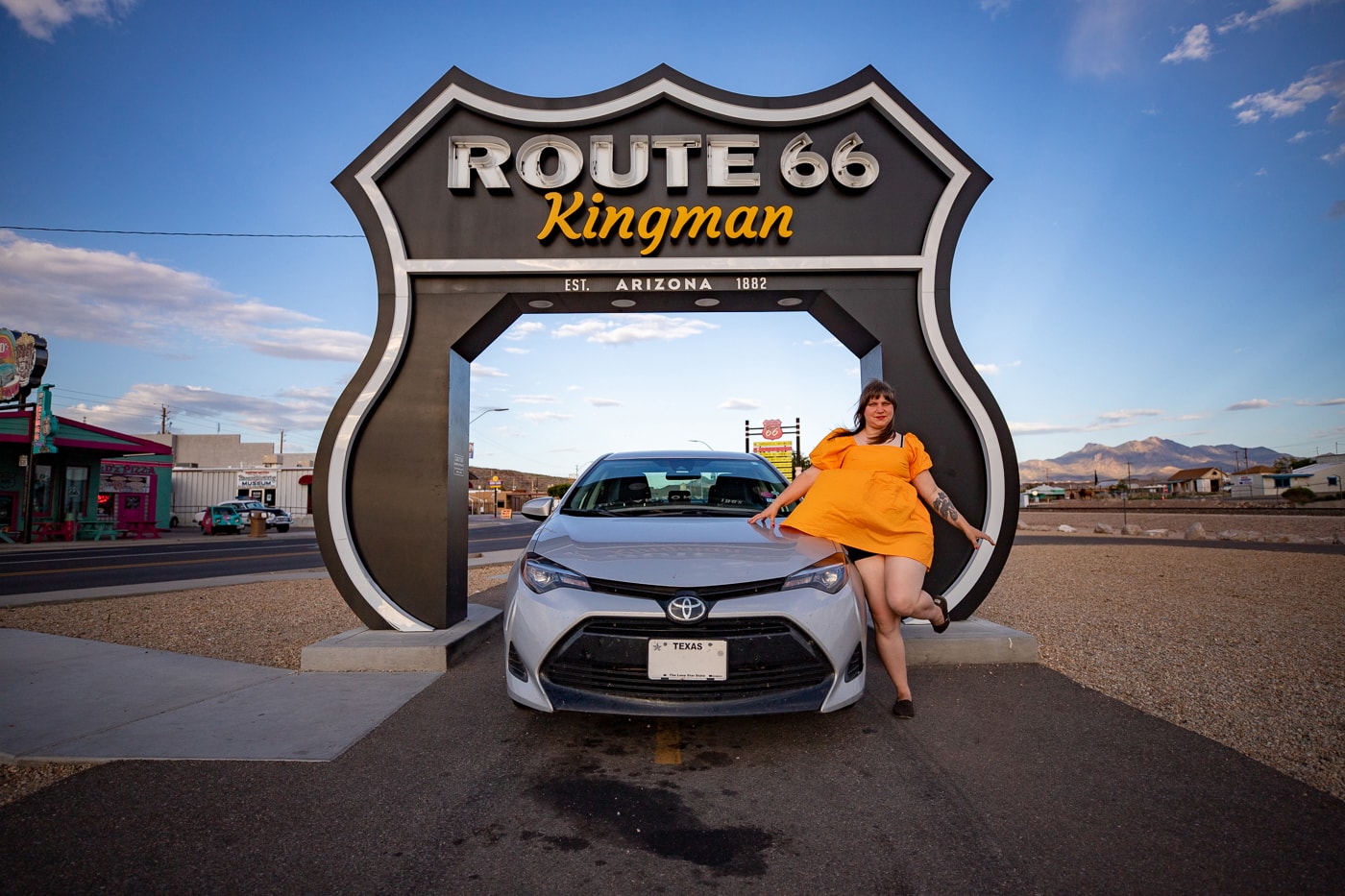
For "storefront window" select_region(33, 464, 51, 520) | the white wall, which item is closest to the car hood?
"storefront window" select_region(33, 464, 51, 520)

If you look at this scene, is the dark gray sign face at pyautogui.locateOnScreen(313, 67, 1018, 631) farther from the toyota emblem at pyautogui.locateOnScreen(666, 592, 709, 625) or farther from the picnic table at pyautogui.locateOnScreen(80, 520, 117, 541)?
the picnic table at pyautogui.locateOnScreen(80, 520, 117, 541)

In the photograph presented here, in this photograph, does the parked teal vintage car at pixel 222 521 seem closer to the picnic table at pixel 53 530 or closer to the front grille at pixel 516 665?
the picnic table at pixel 53 530

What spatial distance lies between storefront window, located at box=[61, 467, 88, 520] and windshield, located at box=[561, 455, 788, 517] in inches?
1253

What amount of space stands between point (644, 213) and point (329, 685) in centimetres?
409

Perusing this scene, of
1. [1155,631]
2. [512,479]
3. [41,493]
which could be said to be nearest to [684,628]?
[1155,631]

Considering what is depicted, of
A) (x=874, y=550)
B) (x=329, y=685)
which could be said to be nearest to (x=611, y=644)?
(x=874, y=550)

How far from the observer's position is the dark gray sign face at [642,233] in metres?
5.56

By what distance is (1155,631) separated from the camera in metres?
6.27

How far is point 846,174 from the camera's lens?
5.67 metres

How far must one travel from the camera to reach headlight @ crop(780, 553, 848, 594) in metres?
3.23

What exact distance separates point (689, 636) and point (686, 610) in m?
0.11

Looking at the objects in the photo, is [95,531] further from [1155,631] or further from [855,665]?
[1155,631]

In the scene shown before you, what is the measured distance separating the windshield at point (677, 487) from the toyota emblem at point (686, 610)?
1281 millimetres

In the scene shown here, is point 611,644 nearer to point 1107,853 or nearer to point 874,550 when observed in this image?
point 874,550
